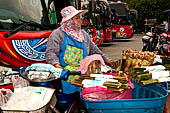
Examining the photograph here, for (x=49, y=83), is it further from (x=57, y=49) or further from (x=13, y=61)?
(x=13, y=61)

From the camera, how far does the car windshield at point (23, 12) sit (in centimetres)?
341

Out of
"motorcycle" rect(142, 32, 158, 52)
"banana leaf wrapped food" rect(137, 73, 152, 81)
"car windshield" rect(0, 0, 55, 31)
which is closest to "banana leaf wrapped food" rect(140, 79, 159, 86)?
"banana leaf wrapped food" rect(137, 73, 152, 81)

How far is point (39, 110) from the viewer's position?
1693mm

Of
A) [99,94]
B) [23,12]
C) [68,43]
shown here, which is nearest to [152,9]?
[23,12]

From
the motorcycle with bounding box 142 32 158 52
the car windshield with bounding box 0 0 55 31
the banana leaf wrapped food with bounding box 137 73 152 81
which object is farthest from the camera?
the motorcycle with bounding box 142 32 158 52

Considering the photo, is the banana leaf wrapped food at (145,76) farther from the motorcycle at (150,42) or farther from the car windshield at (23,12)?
the motorcycle at (150,42)

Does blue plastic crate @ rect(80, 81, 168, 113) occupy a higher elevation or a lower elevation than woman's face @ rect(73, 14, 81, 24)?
lower

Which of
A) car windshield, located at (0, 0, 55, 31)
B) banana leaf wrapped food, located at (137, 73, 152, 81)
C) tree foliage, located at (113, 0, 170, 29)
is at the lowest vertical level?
banana leaf wrapped food, located at (137, 73, 152, 81)

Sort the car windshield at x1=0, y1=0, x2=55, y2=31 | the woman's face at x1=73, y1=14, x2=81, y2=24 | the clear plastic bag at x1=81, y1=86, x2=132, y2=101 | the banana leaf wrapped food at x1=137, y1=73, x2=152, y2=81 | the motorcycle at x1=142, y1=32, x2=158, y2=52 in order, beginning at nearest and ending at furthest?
1. the clear plastic bag at x1=81, y1=86, x2=132, y2=101
2. the banana leaf wrapped food at x1=137, y1=73, x2=152, y2=81
3. the woman's face at x1=73, y1=14, x2=81, y2=24
4. the car windshield at x1=0, y1=0, x2=55, y2=31
5. the motorcycle at x1=142, y1=32, x2=158, y2=52

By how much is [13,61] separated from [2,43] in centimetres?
29

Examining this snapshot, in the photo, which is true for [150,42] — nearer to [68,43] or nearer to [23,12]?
[23,12]

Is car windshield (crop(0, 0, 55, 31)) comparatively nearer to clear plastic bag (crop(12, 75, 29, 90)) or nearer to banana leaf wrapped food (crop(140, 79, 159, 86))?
clear plastic bag (crop(12, 75, 29, 90))

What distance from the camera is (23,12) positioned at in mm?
3771

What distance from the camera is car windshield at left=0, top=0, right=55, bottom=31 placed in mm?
3410
